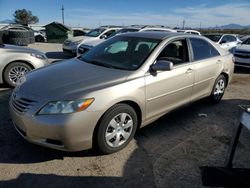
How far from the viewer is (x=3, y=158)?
325cm

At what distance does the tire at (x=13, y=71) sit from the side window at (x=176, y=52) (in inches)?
150

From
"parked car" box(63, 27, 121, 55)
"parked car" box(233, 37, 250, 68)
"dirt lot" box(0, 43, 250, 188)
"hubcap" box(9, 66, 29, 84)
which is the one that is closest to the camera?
"dirt lot" box(0, 43, 250, 188)

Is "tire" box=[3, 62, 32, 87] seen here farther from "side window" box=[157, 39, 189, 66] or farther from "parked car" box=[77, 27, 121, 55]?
"parked car" box=[77, 27, 121, 55]

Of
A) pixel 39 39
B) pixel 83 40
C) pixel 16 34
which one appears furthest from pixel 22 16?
pixel 83 40

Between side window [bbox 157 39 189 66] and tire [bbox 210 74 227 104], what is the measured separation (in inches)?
47.7

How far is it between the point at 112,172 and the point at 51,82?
1375mm

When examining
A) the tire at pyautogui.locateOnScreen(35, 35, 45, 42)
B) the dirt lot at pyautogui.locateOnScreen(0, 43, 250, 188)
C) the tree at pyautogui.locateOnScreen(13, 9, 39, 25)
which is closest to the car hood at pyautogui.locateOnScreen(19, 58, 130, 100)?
the dirt lot at pyautogui.locateOnScreen(0, 43, 250, 188)

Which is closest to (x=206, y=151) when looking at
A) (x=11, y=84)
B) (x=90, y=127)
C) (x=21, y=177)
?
(x=90, y=127)

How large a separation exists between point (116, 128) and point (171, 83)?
123 centimetres

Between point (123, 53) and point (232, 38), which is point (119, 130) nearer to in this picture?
point (123, 53)

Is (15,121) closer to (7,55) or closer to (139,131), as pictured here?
(139,131)

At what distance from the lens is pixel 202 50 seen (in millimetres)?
4922

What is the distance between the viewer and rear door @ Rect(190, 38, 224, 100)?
15.3 feet

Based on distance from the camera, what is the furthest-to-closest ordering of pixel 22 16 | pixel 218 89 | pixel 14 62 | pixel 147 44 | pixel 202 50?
pixel 22 16
pixel 14 62
pixel 218 89
pixel 202 50
pixel 147 44
